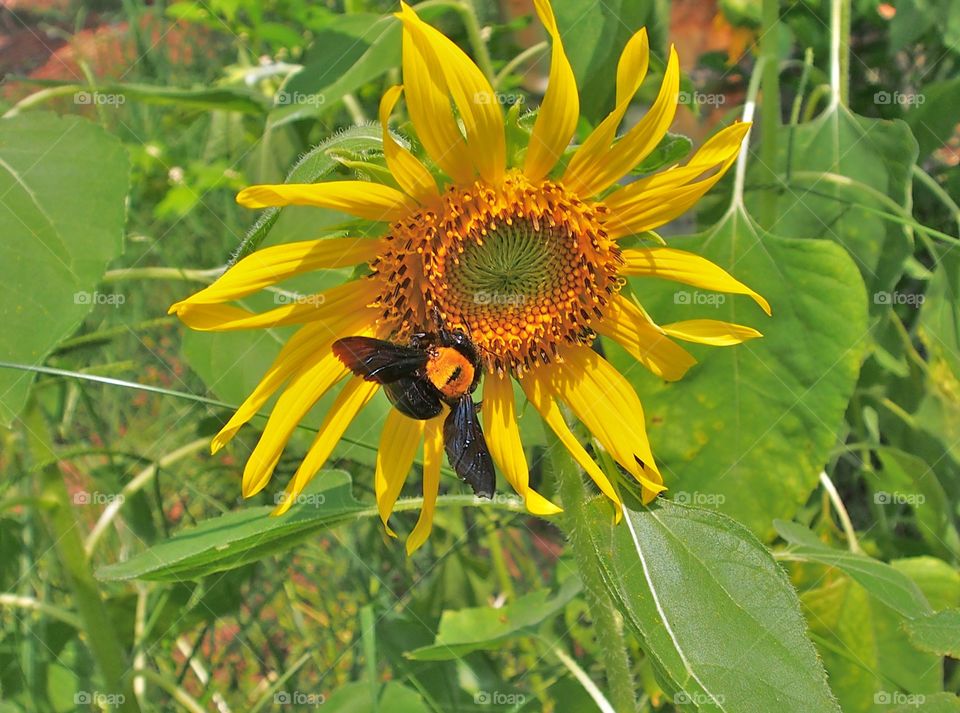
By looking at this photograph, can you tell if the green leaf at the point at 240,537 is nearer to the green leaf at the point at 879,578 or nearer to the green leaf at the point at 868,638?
the green leaf at the point at 879,578

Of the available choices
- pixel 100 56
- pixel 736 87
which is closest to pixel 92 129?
pixel 736 87

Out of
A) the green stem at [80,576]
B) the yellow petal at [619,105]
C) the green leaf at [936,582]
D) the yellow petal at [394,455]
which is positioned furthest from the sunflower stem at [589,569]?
the green stem at [80,576]

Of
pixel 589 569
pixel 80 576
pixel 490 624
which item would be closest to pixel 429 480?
pixel 589 569

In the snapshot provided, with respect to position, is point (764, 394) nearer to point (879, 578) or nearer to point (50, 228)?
point (879, 578)

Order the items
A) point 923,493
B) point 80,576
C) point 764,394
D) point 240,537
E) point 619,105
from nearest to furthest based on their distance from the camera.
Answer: point 619,105 < point 240,537 < point 764,394 < point 80,576 < point 923,493

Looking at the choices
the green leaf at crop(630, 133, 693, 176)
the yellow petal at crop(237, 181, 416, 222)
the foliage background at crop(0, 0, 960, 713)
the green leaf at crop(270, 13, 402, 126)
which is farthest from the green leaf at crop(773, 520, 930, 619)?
the green leaf at crop(270, 13, 402, 126)

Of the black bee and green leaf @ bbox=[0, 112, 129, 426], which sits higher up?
green leaf @ bbox=[0, 112, 129, 426]

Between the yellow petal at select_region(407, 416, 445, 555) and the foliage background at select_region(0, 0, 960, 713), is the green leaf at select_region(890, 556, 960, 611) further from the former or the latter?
the yellow petal at select_region(407, 416, 445, 555)
